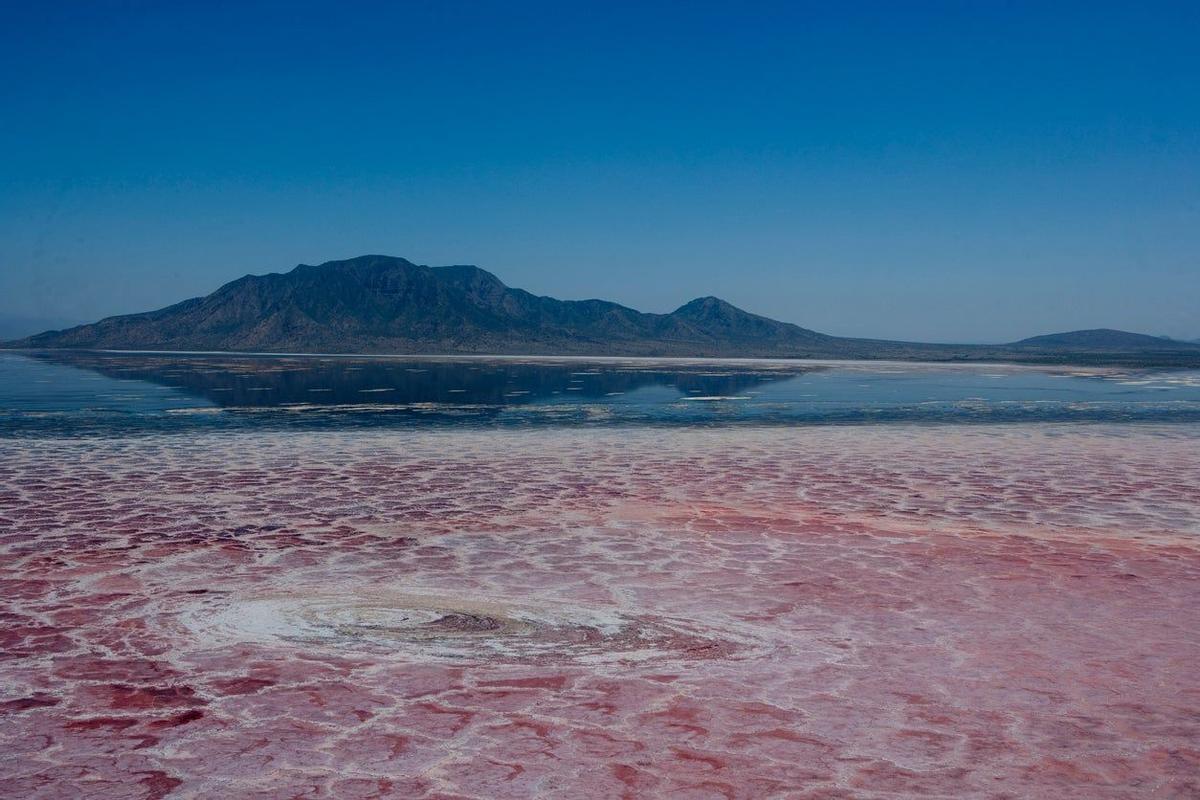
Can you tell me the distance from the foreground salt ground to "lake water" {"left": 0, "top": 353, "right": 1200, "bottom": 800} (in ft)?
0.09

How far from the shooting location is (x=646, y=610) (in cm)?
648

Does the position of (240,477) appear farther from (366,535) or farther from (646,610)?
(646,610)

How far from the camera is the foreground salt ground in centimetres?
411

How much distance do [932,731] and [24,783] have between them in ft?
12.8

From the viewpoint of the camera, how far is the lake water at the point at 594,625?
13.6 ft

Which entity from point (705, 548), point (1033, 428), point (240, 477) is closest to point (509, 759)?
point (705, 548)

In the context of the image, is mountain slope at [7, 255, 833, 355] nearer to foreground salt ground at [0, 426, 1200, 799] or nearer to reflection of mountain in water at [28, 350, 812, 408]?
reflection of mountain in water at [28, 350, 812, 408]

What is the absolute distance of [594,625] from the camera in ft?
20.0

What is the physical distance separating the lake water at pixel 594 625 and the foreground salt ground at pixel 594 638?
3cm

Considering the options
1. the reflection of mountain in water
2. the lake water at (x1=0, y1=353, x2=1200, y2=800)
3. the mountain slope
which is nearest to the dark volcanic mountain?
the mountain slope

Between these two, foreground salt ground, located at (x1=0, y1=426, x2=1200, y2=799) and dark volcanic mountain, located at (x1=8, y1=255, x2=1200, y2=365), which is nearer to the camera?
foreground salt ground, located at (x1=0, y1=426, x2=1200, y2=799)

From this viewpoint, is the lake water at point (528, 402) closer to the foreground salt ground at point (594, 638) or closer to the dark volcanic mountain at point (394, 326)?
the foreground salt ground at point (594, 638)

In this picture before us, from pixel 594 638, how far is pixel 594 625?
10.8 inches

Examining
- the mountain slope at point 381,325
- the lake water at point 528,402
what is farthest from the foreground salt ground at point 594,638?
the mountain slope at point 381,325
